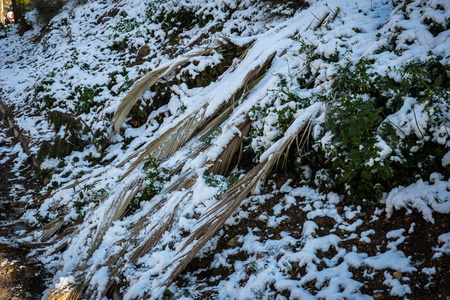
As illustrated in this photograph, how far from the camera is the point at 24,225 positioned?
4438 mm

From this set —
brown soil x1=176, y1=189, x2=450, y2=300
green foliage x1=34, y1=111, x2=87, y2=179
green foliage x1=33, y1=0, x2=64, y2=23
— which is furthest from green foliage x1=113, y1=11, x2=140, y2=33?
brown soil x1=176, y1=189, x2=450, y2=300

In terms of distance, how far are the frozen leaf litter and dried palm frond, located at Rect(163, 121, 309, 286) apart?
1cm

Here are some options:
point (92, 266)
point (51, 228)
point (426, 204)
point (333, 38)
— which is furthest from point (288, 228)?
point (51, 228)

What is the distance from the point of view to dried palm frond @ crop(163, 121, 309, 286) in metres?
2.60

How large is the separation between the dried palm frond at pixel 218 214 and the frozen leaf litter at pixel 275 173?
1 cm

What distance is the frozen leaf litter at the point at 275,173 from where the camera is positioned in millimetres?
2225

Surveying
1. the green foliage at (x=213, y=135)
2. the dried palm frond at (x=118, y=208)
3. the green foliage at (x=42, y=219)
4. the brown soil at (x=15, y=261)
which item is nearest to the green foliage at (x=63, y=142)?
the brown soil at (x=15, y=261)

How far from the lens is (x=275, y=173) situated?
3.14 meters

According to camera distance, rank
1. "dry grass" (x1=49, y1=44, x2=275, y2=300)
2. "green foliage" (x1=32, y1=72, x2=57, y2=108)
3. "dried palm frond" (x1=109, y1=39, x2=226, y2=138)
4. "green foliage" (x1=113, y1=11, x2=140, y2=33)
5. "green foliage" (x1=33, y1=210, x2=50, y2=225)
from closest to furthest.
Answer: "dry grass" (x1=49, y1=44, x2=275, y2=300)
"green foliage" (x1=33, y1=210, x2=50, y2=225)
"dried palm frond" (x1=109, y1=39, x2=226, y2=138)
"green foliage" (x1=32, y1=72, x2=57, y2=108)
"green foliage" (x1=113, y1=11, x2=140, y2=33)

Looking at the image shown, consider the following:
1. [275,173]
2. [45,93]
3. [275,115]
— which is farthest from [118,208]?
[45,93]

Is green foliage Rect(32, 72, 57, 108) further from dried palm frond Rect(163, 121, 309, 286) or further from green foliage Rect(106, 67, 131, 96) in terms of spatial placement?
dried palm frond Rect(163, 121, 309, 286)

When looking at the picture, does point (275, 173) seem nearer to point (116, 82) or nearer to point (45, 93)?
point (116, 82)

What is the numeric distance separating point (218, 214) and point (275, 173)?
0.78 meters

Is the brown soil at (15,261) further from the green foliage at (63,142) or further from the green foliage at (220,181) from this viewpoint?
the green foliage at (220,181)
